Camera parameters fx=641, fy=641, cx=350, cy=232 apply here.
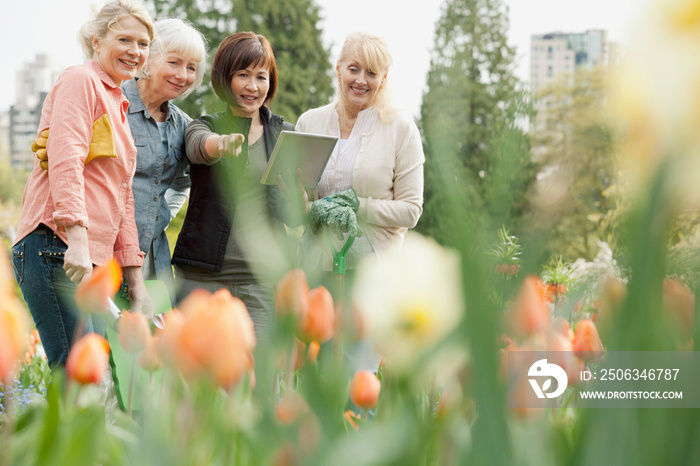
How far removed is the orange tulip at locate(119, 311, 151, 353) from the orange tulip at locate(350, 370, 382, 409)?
0.90 ft

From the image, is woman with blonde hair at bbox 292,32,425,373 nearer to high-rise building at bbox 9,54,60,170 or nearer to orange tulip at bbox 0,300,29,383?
orange tulip at bbox 0,300,29,383

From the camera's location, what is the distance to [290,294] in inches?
17.2

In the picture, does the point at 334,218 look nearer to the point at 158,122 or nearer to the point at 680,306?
the point at 158,122

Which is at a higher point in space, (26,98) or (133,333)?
(26,98)

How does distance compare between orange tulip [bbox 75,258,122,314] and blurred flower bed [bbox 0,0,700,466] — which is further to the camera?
orange tulip [bbox 75,258,122,314]

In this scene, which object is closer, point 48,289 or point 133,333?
point 133,333

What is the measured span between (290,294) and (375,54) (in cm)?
197

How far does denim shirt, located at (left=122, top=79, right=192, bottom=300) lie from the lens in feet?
7.15

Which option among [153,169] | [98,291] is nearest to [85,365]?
[98,291]

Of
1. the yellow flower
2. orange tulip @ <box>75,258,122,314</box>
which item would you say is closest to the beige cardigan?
orange tulip @ <box>75,258,122,314</box>

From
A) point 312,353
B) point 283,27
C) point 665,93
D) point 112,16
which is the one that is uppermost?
point 283,27

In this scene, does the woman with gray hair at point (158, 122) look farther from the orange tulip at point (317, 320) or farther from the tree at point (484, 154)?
the tree at point (484, 154)

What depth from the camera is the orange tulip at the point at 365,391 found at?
0.75m

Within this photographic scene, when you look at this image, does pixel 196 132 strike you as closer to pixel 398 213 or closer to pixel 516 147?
pixel 398 213
